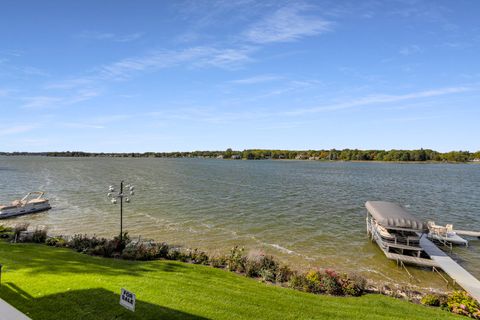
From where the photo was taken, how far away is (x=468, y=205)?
40.2 m

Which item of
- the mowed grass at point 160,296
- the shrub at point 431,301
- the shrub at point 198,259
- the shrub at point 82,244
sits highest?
the mowed grass at point 160,296

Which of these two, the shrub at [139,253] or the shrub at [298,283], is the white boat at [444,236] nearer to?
the shrub at [298,283]

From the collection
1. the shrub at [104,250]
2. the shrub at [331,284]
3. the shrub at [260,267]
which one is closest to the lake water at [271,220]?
the shrub at [260,267]

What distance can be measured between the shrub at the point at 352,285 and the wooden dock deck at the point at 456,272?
610cm

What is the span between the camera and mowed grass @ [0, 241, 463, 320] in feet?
28.0

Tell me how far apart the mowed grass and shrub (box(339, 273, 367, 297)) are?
44 centimetres

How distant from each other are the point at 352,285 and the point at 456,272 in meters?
9.04

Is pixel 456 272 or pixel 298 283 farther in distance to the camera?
pixel 456 272

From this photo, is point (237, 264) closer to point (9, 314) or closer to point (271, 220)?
Result: point (9, 314)

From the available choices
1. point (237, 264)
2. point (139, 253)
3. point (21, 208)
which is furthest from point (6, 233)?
point (237, 264)

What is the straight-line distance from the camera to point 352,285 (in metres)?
12.4

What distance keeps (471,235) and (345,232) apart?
36.4ft

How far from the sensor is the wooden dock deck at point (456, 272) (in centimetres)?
1449

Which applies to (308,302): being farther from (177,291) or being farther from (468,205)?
(468,205)
